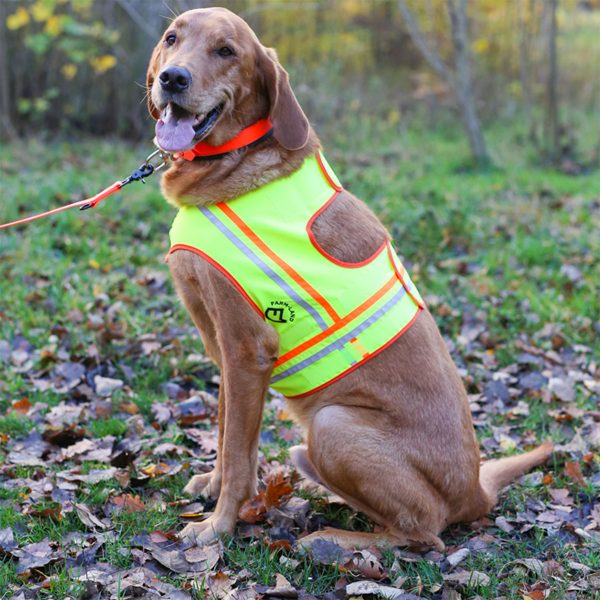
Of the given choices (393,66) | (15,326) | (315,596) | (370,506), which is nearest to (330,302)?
(370,506)

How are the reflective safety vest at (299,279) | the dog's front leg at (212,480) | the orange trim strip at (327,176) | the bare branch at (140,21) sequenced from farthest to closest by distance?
the bare branch at (140,21) → the dog's front leg at (212,480) → the orange trim strip at (327,176) → the reflective safety vest at (299,279)

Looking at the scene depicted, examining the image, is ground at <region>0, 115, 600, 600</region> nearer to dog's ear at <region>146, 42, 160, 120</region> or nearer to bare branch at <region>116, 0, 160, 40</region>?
dog's ear at <region>146, 42, 160, 120</region>

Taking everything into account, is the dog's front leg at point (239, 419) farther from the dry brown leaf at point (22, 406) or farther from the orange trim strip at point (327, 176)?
the dry brown leaf at point (22, 406)

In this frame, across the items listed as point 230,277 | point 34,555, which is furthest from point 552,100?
point 34,555

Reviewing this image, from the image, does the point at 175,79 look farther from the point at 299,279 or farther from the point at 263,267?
the point at 299,279

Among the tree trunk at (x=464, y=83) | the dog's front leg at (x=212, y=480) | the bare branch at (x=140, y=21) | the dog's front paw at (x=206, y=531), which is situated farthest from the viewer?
the tree trunk at (x=464, y=83)

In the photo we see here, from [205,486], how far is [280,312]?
113cm

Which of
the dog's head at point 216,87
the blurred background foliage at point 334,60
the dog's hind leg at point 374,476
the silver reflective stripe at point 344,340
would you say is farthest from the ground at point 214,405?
the blurred background foliage at point 334,60

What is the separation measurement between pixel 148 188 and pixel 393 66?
277 inches

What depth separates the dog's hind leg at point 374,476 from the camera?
3.53m

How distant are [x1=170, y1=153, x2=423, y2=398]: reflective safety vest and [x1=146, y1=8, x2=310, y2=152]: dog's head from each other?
11.7 inches

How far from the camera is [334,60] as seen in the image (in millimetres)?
13250

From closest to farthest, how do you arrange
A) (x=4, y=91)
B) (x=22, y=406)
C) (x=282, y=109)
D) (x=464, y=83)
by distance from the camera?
1. (x=282, y=109)
2. (x=22, y=406)
3. (x=464, y=83)
4. (x=4, y=91)

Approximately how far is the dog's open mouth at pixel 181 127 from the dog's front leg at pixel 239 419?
87cm
